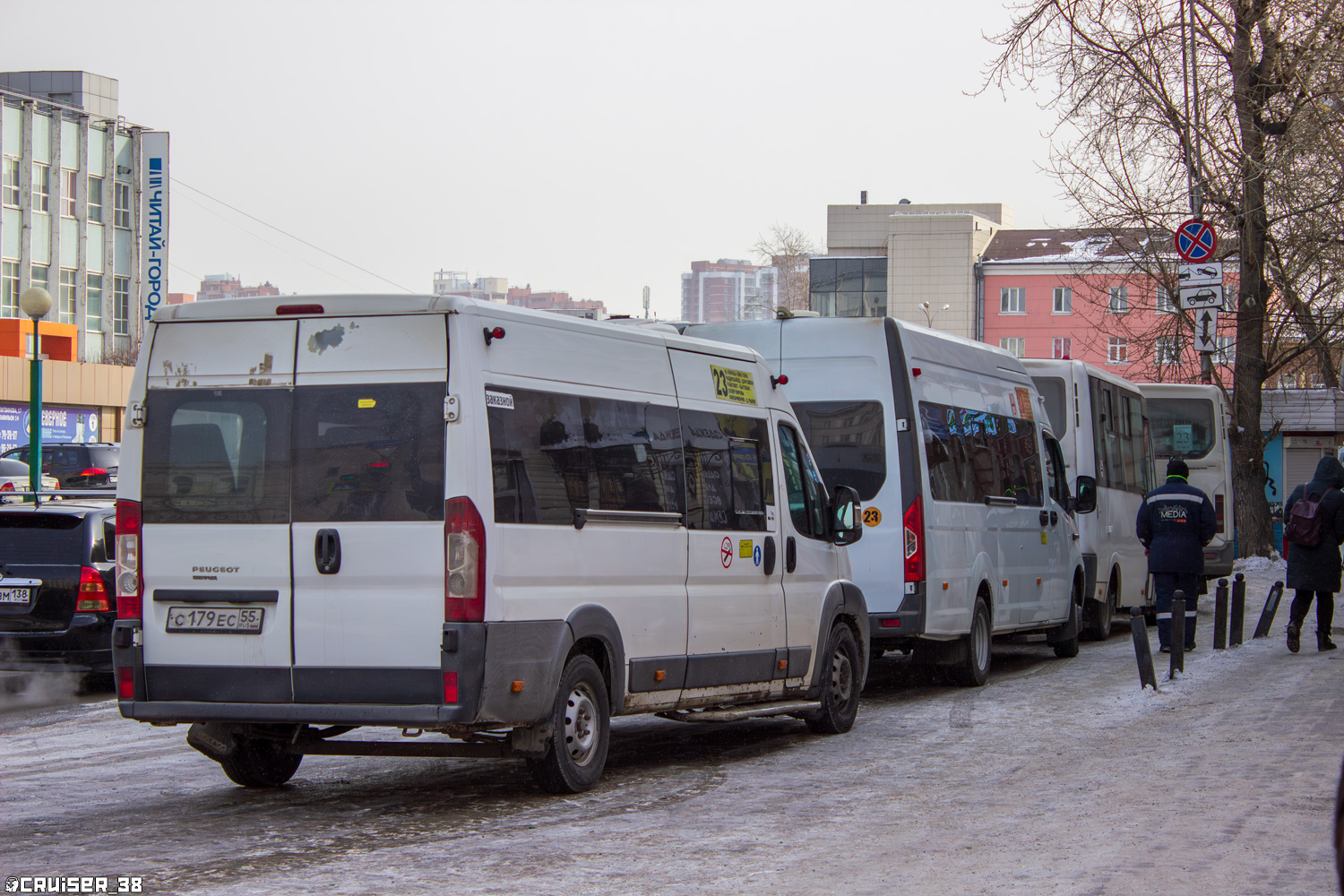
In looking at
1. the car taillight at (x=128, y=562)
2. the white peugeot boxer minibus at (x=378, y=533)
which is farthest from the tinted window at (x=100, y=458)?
the car taillight at (x=128, y=562)

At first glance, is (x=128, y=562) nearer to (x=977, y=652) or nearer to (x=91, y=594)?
(x=91, y=594)

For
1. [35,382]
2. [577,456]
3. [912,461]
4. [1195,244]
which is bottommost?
[577,456]

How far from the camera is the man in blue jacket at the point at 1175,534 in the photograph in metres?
14.7

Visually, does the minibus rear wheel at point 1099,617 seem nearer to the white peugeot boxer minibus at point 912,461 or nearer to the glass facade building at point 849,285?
the white peugeot boxer minibus at point 912,461

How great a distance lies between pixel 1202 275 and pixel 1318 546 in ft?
12.3

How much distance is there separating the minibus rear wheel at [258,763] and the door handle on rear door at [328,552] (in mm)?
1320

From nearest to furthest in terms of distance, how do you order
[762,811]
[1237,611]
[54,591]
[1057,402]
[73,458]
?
1. [762,811]
2. [54,591]
3. [1237,611]
4. [1057,402]
5. [73,458]

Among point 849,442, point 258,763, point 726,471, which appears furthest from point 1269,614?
point 258,763

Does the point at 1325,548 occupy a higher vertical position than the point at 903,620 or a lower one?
higher

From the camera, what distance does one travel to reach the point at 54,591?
1261 cm

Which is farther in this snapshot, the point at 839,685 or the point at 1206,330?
the point at 1206,330

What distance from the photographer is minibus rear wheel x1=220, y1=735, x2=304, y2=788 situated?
8289 millimetres

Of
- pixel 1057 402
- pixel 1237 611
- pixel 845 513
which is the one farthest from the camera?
pixel 1057 402

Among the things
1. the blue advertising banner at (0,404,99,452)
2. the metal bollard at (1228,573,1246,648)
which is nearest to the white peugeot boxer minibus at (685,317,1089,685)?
the metal bollard at (1228,573,1246,648)
